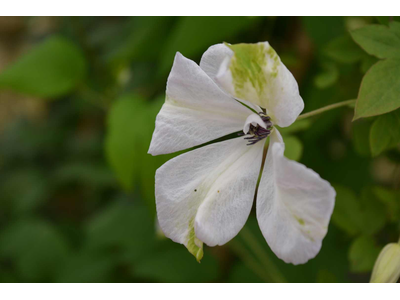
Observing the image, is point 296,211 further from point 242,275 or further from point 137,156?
point 242,275

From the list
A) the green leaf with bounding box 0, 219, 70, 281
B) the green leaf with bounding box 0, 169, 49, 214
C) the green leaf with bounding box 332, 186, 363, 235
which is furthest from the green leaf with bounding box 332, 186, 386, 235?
the green leaf with bounding box 0, 169, 49, 214

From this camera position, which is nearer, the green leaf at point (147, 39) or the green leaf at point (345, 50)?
the green leaf at point (345, 50)

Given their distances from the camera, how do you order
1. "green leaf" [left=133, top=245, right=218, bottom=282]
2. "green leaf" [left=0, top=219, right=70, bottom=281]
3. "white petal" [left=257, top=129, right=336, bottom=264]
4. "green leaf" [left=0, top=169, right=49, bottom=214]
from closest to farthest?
A: 1. "white petal" [left=257, top=129, right=336, bottom=264]
2. "green leaf" [left=133, top=245, right=218, bottom=282]
3. "green leaf" [left=0, top=219, right=70, bottom=281]
4. "green leaf" [left=0, top=169, right=49, bottom=214]

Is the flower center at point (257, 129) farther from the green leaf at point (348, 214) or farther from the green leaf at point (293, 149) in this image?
the green leaf at point (348, 214)

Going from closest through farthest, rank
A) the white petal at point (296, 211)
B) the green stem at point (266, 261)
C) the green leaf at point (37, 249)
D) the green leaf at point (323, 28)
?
the white petal at point (296, 211), the green leaf at point (323, 28), the green stem at point (266, 261), the green leaf at point (37, 249)

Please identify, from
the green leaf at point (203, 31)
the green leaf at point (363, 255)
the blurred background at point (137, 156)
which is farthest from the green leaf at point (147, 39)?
the green leaf at point (363, 255)

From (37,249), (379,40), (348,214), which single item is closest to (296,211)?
(379,40)

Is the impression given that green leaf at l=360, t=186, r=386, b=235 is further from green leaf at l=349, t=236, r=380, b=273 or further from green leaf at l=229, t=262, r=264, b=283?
green leaf at l=229, t=262, r=264, b=283
